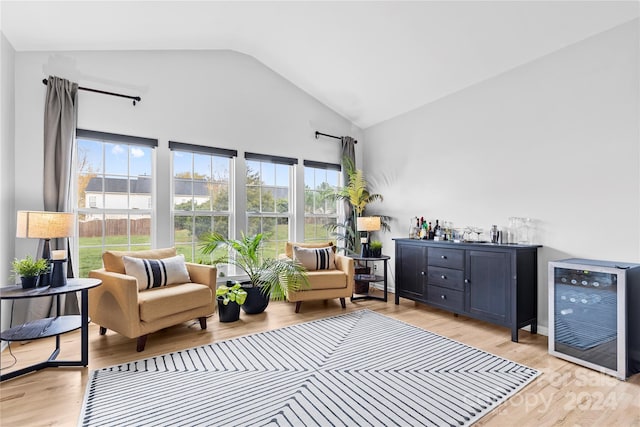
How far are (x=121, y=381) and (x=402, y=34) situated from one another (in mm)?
3889

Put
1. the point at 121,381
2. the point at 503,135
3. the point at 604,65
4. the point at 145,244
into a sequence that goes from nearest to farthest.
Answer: the point at 121,381
the point at 604,65
the point at 503,135
the point at 145,244

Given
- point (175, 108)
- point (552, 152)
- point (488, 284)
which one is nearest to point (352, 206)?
point (488, 284)

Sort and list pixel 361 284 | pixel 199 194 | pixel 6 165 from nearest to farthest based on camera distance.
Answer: pixel 6 165 → pixel 199 194 → pixel 361 284

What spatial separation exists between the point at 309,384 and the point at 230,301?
5.07ft

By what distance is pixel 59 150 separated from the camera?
3.15m

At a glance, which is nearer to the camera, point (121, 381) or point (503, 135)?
point (121, 381)

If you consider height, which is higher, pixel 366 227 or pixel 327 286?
pixel 366 227

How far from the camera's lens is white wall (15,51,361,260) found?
3.08 meters

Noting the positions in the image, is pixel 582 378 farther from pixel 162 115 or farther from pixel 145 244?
pixel 162 115

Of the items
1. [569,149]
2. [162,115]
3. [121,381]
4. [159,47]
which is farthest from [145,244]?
[569,149]

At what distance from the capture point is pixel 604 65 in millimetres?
2736

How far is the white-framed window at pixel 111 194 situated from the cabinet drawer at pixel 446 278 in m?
3.38

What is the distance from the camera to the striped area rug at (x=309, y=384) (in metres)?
1.82

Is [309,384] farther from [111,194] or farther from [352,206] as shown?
[352,206]
